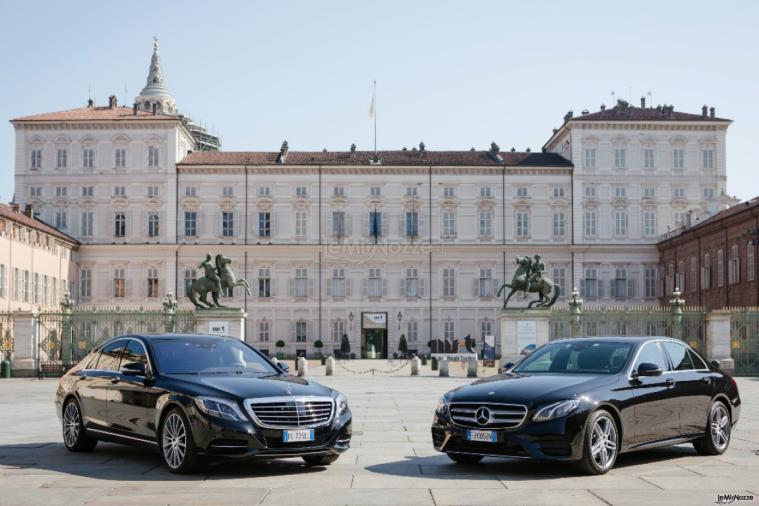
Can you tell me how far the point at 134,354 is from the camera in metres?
12.0

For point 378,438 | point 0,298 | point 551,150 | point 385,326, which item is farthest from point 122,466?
point 551,150

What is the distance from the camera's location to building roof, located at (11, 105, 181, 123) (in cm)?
6762

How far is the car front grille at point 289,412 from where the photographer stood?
10531 mm

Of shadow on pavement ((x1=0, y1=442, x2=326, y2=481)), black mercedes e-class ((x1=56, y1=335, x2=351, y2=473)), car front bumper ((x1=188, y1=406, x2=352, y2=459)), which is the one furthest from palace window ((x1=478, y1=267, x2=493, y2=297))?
car front bumper ((x1=188, y1=406, x2=352, y2=459))

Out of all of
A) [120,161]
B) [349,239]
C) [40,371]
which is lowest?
[40,371]

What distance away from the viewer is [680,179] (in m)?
68.8

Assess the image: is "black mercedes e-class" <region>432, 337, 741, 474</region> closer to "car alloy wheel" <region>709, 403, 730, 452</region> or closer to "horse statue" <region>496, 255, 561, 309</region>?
"car alloy wheel" <region>709, 403, 730, 452</region>

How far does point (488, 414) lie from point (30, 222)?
52.5 m

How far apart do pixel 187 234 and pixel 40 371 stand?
31.8 m

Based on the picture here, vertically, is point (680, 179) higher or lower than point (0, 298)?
higher

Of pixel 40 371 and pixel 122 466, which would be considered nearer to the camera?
pixel 122 466

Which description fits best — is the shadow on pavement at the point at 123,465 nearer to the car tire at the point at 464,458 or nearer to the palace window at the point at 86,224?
the car tire at the point at 464,458

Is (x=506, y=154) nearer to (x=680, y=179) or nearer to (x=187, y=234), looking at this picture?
(x=680, y=179)

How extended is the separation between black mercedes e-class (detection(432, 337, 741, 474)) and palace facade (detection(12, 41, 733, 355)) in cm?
5588
